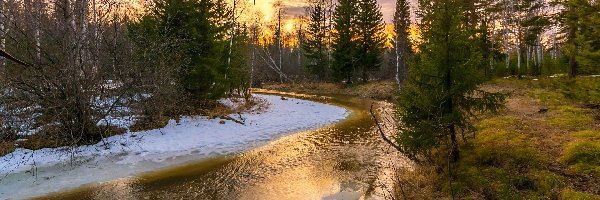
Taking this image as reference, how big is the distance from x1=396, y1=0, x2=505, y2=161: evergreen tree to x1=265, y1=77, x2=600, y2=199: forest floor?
80cm

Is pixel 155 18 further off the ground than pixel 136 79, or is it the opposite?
pixel 155 18

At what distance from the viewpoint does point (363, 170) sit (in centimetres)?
1162

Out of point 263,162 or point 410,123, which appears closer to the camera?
point 410,123

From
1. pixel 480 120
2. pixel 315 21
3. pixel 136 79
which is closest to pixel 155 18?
pixel 136 79

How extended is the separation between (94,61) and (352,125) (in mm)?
12287

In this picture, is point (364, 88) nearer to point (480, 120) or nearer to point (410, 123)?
point (480, 120)

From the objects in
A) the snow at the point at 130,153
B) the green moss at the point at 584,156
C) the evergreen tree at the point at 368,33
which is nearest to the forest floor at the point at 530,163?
the green moss at the point at 584,156

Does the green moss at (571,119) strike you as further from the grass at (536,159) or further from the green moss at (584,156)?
the green moss at (584,156)

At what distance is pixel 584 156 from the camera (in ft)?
29.5

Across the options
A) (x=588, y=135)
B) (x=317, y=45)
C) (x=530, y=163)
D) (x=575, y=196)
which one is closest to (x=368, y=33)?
(x=317, y=45)

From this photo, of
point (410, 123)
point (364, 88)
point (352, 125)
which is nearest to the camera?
point (410, 123)

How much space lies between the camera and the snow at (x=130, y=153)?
10534mm

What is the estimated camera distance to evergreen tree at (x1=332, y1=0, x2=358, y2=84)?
41.4m

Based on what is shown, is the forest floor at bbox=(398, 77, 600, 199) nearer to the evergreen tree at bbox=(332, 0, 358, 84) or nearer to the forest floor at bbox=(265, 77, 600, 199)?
the forest floor at bbox=(265, 77, 600, 199)
